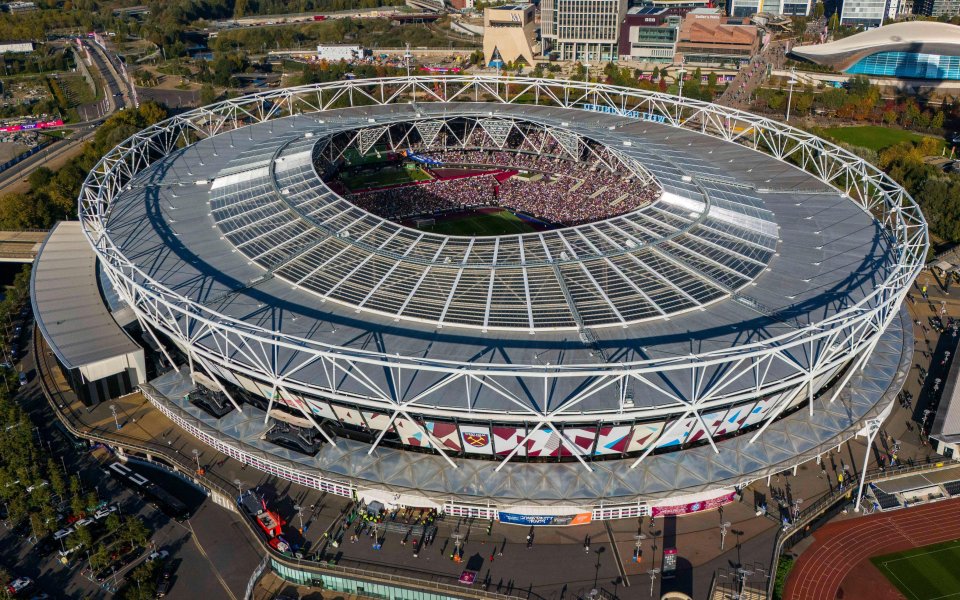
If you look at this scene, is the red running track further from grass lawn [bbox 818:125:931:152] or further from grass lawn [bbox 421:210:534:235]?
grass lawn [bbox 818:125:931:152]

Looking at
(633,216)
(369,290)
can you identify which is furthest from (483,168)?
(369,290)

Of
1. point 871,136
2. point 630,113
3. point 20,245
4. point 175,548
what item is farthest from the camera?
point 871,136

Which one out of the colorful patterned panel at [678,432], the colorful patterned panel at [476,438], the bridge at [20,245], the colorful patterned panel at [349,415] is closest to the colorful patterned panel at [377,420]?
the colorful patterned panel at [349,415]

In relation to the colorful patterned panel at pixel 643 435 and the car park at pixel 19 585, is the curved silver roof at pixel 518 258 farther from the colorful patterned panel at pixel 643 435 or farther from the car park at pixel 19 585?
the car park at pixel 19 585

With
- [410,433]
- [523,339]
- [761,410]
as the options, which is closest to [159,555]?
[410,433]

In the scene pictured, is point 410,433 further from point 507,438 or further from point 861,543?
point 861,543

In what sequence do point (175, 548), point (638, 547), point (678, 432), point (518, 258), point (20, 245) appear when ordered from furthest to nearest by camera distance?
point (20, 245) → point (518, 258) → point (175, 548) → point (678, 432) → point (638, 547)
